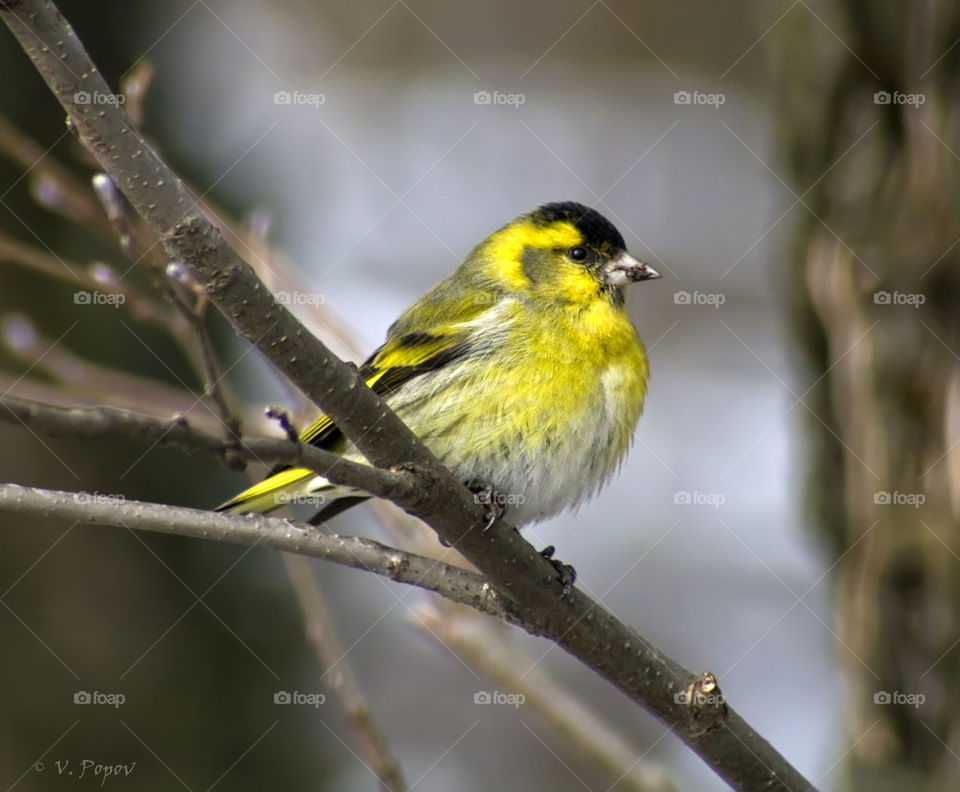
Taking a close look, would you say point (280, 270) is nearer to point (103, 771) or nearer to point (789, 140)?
point (789, 140)

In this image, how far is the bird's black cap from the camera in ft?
14.9

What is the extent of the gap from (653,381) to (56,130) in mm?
4402

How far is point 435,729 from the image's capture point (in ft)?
24.5

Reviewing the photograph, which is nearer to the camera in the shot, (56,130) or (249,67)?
(56,130)

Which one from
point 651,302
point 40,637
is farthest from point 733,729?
point 651,302
